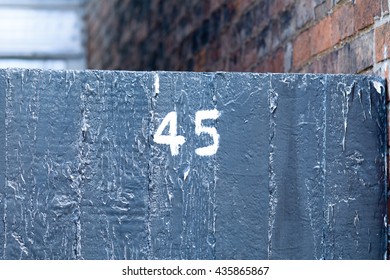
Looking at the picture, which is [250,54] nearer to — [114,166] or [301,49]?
[301,49]

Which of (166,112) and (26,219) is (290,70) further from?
(26,219)

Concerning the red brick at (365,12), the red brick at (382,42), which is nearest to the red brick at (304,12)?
the red brick at (365,12)

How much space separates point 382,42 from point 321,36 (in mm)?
382

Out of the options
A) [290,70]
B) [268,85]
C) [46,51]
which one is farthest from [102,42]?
[268,85]

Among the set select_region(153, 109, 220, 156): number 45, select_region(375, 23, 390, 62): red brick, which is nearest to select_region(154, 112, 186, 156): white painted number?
select_region(153, 109, 220, 156): number 45

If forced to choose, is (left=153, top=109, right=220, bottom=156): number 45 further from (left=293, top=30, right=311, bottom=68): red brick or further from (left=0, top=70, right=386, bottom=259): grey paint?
(left=293, top=30, right=311, bottom=68): red brick

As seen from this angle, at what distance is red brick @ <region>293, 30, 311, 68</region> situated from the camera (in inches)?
88.9

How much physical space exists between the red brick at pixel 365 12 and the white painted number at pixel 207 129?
0.42m

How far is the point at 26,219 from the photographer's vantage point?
1653 millimetres

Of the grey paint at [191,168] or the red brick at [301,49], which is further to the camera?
the red brick at [301,49]

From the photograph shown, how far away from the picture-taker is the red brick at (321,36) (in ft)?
6.85

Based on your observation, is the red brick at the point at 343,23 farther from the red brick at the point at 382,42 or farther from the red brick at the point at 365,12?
the red brick at the point at 382,42

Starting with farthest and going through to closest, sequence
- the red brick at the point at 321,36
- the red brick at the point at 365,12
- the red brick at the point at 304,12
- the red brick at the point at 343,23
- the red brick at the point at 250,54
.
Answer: the red brick at the point at 250,54, the red brick at the point at 304,12, the red brick at the point at 321,36, the red brick at the point at 343,23, the red brick at the point at 365,12

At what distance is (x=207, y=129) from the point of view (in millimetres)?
1719
